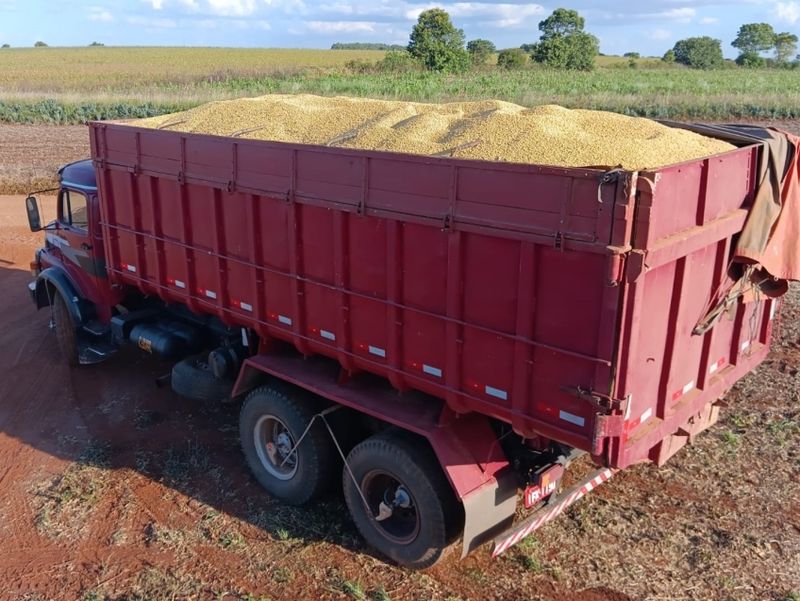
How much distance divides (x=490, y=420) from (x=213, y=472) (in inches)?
120

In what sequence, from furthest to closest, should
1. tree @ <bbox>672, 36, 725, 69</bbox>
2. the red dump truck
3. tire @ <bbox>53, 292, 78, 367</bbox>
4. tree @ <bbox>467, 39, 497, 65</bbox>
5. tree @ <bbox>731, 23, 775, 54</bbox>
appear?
tree @ <bbox>731, 23, 775, 54</bbox>
tree @ <bbox>672, 36, 725, 69</bbox>
tree @ <bbox>467, 39, 497, 65</bbox>
tire @ <bbox>53, 292, 78, 367</bbox>
the red dump truck

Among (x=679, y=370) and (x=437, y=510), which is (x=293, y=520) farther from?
(x=679, y=370)

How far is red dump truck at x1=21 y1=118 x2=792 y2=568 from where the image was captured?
4.36 meters

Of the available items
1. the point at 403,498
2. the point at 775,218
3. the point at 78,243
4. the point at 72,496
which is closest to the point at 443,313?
the point at 403,498

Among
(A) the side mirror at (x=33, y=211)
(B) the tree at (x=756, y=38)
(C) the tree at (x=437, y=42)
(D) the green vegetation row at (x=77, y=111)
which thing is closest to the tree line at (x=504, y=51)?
(C) the tree at (x=437, y=42)

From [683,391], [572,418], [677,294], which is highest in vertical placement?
[677,294]

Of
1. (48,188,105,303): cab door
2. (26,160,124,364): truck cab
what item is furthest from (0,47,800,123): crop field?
(48,188,105,303): cab door

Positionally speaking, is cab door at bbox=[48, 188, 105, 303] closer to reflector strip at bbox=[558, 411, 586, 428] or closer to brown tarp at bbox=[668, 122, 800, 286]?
reflector strip at bbox=[558, 411, 586, 428]

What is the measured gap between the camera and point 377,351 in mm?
5656

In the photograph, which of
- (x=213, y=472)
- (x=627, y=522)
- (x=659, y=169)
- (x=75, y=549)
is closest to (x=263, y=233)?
(x=213, y=472)

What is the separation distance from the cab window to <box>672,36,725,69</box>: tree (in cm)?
8028

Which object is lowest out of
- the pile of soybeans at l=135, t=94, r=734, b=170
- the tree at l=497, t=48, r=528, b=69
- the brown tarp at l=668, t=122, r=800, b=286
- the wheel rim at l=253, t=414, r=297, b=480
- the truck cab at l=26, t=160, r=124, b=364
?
the wheel rim at l=253, t=414, r=297, b=480

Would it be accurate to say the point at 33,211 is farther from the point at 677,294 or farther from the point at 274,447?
the point at 677,294

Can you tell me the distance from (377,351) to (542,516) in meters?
1.73
